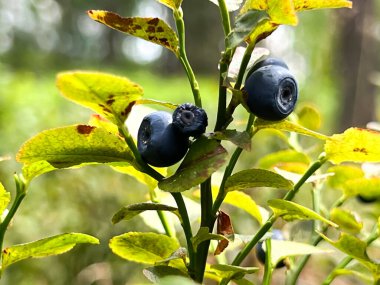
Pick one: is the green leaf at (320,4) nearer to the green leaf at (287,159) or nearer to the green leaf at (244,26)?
the green leaf at (244,26)

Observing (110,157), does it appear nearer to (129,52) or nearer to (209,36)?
(209,36)

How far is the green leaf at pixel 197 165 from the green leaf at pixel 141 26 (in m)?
0.09

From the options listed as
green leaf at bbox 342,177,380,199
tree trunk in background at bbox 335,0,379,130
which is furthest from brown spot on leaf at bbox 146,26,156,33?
tree trunk in background at bbox 335,0,379,130

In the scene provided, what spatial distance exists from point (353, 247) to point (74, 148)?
12.1 inches

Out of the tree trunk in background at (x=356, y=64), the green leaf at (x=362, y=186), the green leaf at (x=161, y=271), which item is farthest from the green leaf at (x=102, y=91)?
the tree trunk in background at (x=356, y=64)

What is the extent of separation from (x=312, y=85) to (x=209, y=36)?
292cm

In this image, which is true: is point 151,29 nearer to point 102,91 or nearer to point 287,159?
point 102,91

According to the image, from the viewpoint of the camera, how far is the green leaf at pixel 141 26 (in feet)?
1.64

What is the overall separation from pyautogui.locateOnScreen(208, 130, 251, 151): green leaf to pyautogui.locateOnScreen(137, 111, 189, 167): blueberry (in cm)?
3

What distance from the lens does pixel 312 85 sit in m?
9.73

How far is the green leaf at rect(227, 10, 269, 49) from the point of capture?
46cm

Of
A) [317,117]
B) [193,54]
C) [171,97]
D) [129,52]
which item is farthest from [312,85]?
[129,52]

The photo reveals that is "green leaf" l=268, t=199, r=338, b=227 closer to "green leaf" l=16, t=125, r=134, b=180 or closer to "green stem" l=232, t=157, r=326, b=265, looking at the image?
"green stem" l=232, t=157, r=326, b=265

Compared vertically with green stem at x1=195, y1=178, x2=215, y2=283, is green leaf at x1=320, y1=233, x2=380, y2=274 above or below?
below
